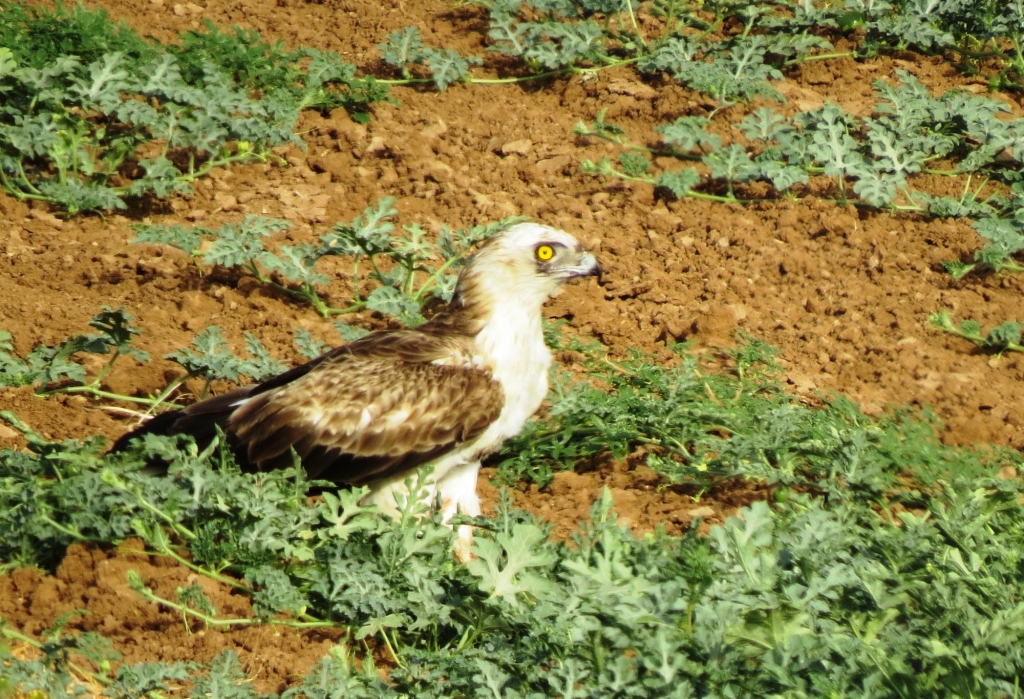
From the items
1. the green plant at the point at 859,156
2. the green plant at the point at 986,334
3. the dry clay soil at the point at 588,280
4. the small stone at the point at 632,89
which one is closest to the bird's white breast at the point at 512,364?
the dry clay soil at the point at 588,280

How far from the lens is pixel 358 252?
8.50 meters

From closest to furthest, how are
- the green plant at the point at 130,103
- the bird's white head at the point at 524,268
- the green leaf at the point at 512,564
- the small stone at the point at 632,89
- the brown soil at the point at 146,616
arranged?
the green leaf at the point at 512,564
the brown soil at the point at 146,616
the bird's white head at the point at 524,268
the green plant at the point at 130,103
the small stone at the point at 632,89

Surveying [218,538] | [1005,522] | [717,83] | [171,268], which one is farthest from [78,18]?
[1005,522]

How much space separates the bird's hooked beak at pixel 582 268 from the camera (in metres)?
7.16

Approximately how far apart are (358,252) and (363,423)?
1.93 metres

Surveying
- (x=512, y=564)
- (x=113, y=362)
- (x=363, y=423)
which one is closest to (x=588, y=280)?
(x=363, y=423)

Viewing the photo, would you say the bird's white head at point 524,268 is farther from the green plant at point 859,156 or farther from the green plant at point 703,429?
the green plant at point 859,156

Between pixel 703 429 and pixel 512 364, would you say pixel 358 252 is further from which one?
pixel 703 429

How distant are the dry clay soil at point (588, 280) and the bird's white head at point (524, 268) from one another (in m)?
0.96

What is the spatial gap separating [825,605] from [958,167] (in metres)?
6.07

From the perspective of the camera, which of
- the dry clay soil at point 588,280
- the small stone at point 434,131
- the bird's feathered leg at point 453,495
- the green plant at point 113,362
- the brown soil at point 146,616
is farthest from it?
the small stone at point 434,131

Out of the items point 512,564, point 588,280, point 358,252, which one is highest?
point 512,564

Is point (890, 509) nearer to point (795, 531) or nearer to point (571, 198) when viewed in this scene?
point (795, 531)

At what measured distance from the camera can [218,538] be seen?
6.16m
